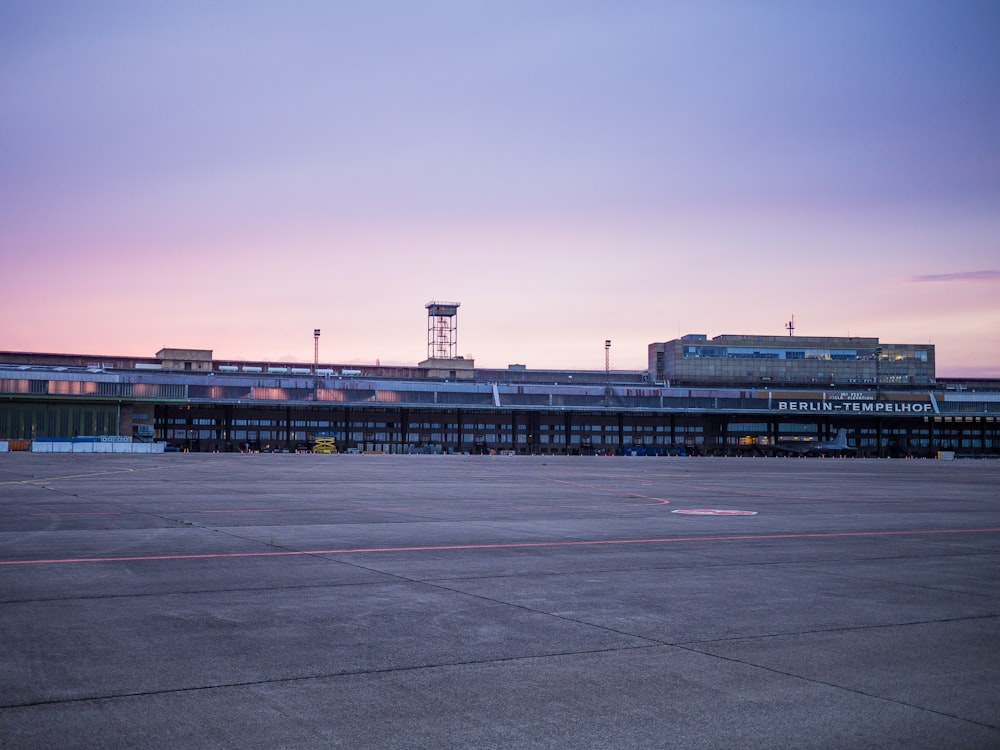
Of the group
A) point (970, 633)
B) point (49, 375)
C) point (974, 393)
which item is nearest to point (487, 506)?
point (970, 633)

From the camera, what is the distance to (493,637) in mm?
10125

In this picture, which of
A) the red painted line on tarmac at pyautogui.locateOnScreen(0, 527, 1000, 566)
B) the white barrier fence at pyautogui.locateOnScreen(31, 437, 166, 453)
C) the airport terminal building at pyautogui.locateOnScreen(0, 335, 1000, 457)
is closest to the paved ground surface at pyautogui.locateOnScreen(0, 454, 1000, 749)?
the red painted line on tarmac at pyautogui.locateOnScreen(0, 527, 1000, 566)

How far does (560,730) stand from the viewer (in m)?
7.04

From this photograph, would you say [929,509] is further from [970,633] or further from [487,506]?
[970,633]

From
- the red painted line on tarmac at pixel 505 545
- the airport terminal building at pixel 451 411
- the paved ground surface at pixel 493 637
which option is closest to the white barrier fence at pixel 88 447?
the airport terminal building at pixel 451 411

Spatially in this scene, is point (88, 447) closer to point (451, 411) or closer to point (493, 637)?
point (451, 411)

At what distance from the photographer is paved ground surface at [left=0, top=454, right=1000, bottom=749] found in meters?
7.13

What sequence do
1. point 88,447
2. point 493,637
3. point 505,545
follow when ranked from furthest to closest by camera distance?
point 88,447 < point 505,545 < point 493,637

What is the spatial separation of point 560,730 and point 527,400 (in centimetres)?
16466

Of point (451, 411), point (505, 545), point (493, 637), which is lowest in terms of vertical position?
point (505, 545)

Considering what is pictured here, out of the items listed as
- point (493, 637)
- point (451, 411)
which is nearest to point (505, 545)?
Result: point (493, 637)

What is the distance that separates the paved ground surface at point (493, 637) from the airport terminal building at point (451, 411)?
133 metres

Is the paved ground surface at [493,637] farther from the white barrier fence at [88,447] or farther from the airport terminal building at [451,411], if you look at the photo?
the airport terminal building at [451,411]

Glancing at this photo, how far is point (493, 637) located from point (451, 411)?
163 meters
